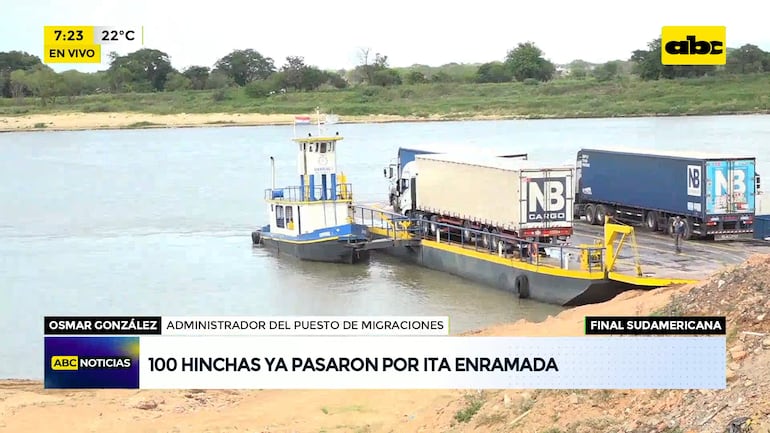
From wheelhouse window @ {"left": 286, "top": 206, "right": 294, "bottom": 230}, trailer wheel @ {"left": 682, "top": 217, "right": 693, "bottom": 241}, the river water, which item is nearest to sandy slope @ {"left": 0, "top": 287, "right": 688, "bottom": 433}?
the river water

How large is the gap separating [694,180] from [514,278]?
606 cm

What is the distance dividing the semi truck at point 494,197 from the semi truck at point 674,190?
3832 millimetres

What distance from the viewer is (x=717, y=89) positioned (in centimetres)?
9950

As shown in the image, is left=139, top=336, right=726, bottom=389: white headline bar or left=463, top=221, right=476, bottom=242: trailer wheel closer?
left=139, top=336, right=726, bottom=389: white headline bar

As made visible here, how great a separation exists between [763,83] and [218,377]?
326 ft

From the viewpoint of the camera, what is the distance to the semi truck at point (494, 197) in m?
28.8

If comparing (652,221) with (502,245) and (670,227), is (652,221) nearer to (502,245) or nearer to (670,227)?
(670,227)

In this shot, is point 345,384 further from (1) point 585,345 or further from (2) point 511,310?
(2) point 511,310

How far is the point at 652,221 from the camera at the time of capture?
1305 inches

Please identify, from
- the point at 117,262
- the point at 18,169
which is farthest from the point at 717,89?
the point at 117,262

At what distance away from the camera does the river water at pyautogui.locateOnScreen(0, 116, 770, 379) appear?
1137 inches

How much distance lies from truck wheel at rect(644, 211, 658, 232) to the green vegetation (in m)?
63.3

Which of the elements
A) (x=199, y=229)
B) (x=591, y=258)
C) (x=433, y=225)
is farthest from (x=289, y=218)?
(x=591, y=258)

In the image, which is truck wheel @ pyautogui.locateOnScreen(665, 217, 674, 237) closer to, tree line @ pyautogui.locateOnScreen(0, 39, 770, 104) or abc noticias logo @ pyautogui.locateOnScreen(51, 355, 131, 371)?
abc noticias logo @ pyautogui.locateOnScreen(51, 355, 131, 371)
